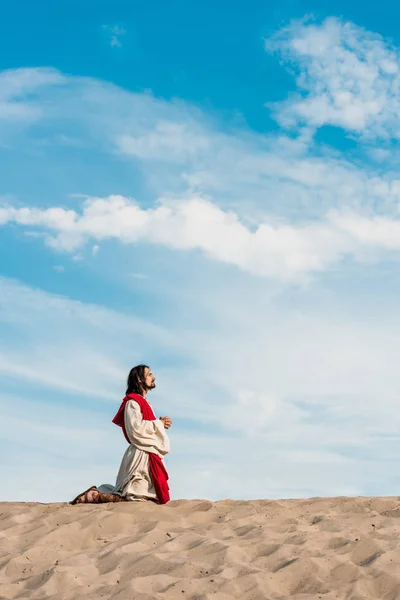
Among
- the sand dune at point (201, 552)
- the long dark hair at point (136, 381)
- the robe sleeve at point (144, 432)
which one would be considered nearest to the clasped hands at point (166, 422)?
the robe sleeve at point (144, 432)

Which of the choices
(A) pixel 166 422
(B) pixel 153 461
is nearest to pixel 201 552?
(B) pixel 153 461

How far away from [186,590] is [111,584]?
2.34ft

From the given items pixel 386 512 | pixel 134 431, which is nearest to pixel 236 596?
pixel 386 512

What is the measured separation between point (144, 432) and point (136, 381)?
742 millimetres

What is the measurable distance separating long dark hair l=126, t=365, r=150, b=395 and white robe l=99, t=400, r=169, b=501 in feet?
0.71

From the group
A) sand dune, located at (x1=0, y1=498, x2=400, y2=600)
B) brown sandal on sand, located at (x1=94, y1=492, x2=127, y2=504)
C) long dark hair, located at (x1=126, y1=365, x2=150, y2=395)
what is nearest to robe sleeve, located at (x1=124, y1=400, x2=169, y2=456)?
long dark hair, located at (x1=126, y1=365, x2=150, y2=395)

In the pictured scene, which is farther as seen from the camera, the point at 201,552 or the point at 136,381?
the point at 136,381

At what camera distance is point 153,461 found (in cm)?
999

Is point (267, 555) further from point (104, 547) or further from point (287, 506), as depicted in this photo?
point (287, 506)

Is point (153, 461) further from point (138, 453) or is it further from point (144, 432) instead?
point (144, 432)

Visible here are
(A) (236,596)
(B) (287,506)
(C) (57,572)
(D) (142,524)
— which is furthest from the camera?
(B) (287,506)

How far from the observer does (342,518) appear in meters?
8.53

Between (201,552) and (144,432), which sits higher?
(144,432)

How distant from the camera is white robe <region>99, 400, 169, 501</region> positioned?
9906 mm
